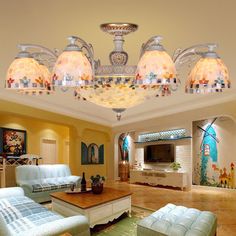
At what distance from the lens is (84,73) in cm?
139

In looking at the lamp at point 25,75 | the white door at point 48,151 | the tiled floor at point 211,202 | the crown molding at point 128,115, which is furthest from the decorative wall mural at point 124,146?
the lamp at point 25,75

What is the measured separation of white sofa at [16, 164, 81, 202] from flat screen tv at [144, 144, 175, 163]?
11.0 ft

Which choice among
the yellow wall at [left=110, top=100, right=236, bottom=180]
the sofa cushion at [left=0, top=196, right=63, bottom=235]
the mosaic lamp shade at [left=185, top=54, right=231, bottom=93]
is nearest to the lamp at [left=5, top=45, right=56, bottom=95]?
the mosaic lamp shade at [left=185, top=54, right=231, bottom=93]

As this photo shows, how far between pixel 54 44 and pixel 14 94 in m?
3.26

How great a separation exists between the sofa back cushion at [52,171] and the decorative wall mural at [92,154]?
190 centimetres

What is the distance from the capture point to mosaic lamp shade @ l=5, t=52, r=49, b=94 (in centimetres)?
150

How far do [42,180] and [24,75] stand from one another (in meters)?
4.95

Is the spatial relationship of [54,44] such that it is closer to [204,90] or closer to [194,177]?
[204,90]

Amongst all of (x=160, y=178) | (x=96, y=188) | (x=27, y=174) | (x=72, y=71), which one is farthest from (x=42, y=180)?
(x=72, y=71)

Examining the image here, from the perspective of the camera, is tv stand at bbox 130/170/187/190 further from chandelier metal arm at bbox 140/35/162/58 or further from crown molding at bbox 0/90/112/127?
chandelier metal arm at bbox 140/35/162/58

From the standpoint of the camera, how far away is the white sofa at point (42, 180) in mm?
5035

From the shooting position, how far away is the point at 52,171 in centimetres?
630

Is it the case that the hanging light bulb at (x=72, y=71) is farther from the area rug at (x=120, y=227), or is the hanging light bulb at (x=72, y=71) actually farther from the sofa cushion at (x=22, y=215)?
the area rug at (x=120, y=227)

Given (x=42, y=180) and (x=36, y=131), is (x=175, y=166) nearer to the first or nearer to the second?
(x=42, y=180)
